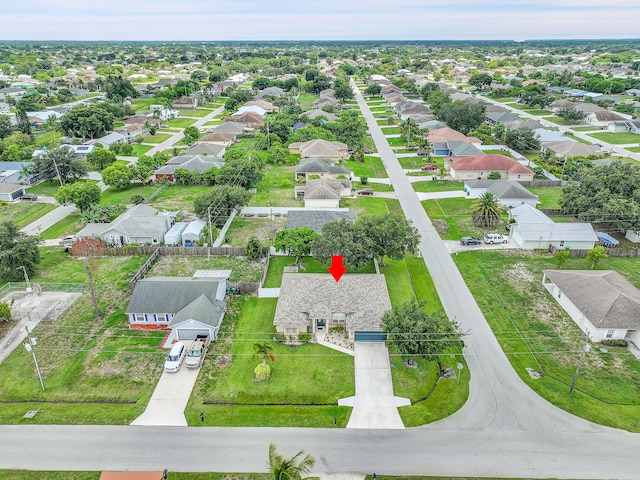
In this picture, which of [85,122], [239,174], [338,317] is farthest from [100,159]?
[338,317]

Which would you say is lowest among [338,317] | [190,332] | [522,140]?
[190,332]

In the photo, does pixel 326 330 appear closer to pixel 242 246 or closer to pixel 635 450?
pixel 242 246

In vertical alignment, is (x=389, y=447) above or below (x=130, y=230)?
below

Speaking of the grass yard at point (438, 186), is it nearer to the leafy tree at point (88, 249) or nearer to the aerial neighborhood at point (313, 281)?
the aerial neighborhood at point (313, 281)

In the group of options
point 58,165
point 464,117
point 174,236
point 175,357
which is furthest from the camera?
point 464,117

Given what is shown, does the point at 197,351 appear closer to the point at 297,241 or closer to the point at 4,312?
the point at 297,241

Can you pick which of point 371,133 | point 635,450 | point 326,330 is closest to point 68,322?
point 326,330
